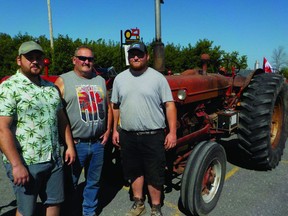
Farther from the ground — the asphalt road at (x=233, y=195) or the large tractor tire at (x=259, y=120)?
the large tractor tire at (x=259, y=120)

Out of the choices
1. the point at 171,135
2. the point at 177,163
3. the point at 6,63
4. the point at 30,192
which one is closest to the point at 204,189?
the point at 177,163

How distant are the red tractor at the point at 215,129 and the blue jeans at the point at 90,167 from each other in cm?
87

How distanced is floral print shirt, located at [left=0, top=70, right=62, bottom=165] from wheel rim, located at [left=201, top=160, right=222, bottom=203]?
1.70 metres

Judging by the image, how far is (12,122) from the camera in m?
2.00

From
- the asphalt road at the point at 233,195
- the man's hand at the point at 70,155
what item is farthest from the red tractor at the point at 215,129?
the man's hand at the point at 70,155

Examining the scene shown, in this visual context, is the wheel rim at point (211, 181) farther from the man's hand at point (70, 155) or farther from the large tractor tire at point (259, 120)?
the man's hand at point (70, 155)

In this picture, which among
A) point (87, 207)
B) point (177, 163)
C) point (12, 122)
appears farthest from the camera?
point (177, 163)

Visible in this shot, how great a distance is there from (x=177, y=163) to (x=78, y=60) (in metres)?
1.71

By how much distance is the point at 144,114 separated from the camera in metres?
2.64

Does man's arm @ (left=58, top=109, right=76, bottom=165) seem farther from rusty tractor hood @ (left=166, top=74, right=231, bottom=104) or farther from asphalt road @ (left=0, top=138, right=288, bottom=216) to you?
rusty tractor hood @ (left=166, top=74, right=231, bottom=104)

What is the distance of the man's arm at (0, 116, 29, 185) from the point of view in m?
1.93

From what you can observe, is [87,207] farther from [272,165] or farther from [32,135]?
[272,165]

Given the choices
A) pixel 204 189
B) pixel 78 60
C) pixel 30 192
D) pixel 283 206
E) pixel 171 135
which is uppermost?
pixel 78 60

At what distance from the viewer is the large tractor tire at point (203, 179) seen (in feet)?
9.37
